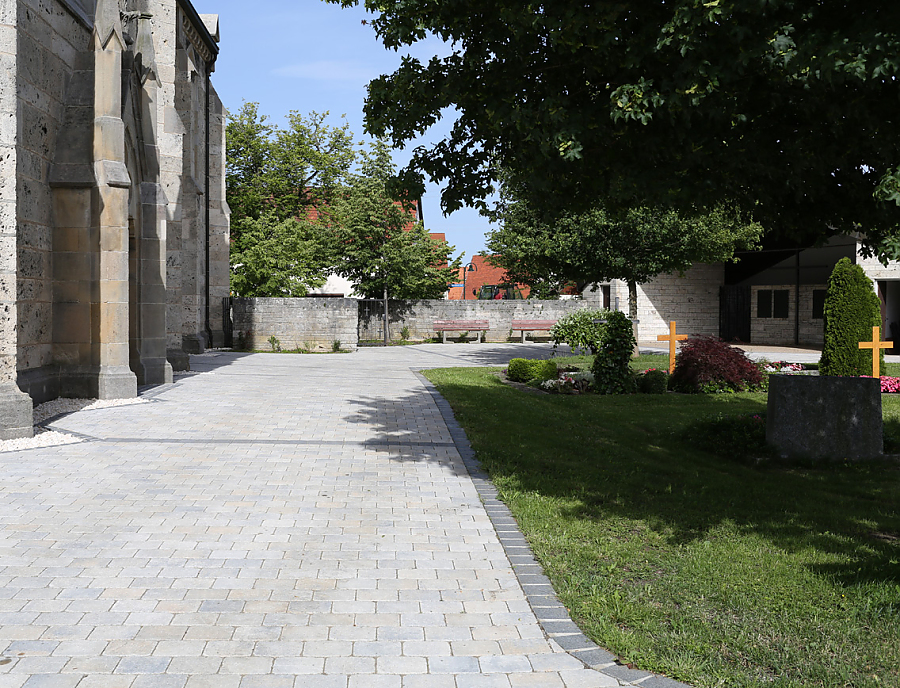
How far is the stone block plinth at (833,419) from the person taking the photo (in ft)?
28.0

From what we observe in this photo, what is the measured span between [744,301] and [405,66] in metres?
29.9

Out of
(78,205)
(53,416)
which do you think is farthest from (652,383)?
(78,205)

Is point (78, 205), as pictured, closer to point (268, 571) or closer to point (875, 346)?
point (268, 571)

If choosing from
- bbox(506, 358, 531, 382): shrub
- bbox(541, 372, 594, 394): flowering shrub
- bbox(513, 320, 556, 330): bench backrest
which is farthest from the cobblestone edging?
bbox(513, 320, 556, 330): bench backrest

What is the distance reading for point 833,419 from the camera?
8.56m

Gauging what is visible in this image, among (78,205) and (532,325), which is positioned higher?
(78,205)

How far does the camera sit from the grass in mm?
3699

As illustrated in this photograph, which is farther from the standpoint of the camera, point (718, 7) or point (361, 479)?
point (361, 479)

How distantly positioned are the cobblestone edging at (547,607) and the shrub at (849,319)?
9522 millimetres

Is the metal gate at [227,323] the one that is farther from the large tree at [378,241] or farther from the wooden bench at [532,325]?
the wooden bench at [532,325]

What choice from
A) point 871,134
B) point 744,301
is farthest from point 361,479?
point 744,301

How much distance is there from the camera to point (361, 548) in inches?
206

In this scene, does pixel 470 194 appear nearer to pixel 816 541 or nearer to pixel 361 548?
pixel 361 548

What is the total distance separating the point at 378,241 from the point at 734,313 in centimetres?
1624
